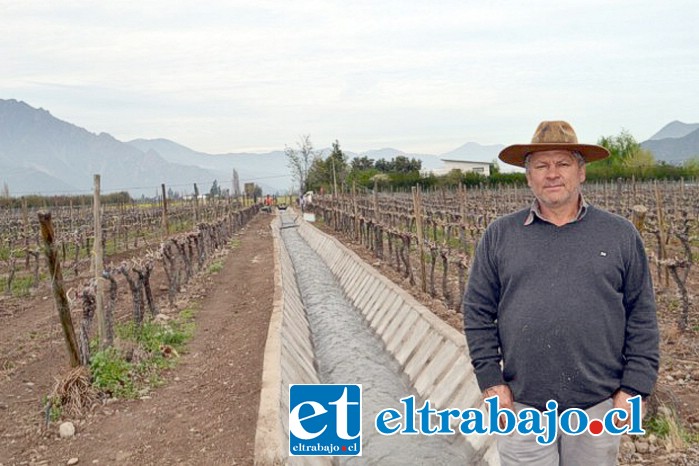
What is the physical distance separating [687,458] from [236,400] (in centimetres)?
396

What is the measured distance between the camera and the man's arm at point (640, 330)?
114 inches

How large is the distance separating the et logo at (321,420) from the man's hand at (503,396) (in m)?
2.16

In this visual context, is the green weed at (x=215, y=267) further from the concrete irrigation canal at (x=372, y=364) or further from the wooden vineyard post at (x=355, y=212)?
the wooden vineyard post at (x=355, y=212)

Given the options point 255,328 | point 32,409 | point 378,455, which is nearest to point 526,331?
point 378,455

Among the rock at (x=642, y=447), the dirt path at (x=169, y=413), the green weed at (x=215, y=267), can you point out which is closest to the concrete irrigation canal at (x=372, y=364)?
the dirt path at (x=169, y=413)

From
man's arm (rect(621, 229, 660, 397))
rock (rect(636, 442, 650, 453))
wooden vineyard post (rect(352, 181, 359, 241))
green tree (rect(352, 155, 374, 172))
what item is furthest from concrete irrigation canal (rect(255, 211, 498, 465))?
green tree (rect(352, 155, 374, 172))

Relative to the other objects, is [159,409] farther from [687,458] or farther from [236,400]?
[687,458]

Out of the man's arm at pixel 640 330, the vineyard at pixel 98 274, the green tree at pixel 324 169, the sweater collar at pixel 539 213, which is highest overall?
the green tree at pixel 324 169

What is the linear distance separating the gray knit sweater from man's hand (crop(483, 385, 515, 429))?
47mm

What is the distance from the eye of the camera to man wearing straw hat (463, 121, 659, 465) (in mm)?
2887

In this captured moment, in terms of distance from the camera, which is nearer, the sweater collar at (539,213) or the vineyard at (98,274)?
the sweater collar at (539,213)

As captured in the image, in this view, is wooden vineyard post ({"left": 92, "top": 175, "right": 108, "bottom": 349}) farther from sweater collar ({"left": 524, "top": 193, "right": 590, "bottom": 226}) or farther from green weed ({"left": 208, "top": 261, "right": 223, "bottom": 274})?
green weed ({"left": 208, "top": 261, "right": 223, "bottom": 274})

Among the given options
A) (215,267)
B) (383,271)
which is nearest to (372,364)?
(383,271)

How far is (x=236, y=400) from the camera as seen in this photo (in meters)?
6.54
